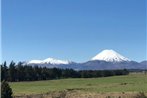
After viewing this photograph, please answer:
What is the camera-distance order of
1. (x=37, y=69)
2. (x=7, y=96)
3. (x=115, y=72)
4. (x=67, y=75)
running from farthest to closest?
1. (x=115, y=72)
2. (x=67, y=75)
3. (x=37, y=69)
4. (x=7, y=96)

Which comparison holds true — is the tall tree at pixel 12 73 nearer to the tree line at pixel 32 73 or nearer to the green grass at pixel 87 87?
the tree line at pixel 32 73

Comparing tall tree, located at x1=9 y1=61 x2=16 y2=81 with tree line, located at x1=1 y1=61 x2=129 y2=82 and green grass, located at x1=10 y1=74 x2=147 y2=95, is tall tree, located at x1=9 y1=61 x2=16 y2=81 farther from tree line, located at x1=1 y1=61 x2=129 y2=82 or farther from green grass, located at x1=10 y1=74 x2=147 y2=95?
green grass, located at x1=10 y1=74 x2=147 y2=95

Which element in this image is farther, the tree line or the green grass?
the tree line

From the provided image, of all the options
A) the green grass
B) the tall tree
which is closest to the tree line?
the tall tree

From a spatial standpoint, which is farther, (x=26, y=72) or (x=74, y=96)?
(x=26, y=72)

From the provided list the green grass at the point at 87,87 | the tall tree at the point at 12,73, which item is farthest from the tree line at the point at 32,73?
the green grass at the point at 87,87

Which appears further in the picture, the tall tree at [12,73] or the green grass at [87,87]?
the tall tree at [12,73]

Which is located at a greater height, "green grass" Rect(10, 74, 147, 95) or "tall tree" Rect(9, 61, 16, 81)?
"tall tree" Rect(9, 61, 16, 81)

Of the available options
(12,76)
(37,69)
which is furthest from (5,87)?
(37,69)

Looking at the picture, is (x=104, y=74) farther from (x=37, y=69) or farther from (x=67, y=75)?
(x=37, y=69)

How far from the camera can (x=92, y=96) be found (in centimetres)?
6600

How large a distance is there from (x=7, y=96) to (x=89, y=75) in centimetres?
13729

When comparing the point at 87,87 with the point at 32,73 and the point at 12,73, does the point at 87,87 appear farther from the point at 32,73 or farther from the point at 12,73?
the point at 32,73

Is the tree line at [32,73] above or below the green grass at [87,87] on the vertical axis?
above
